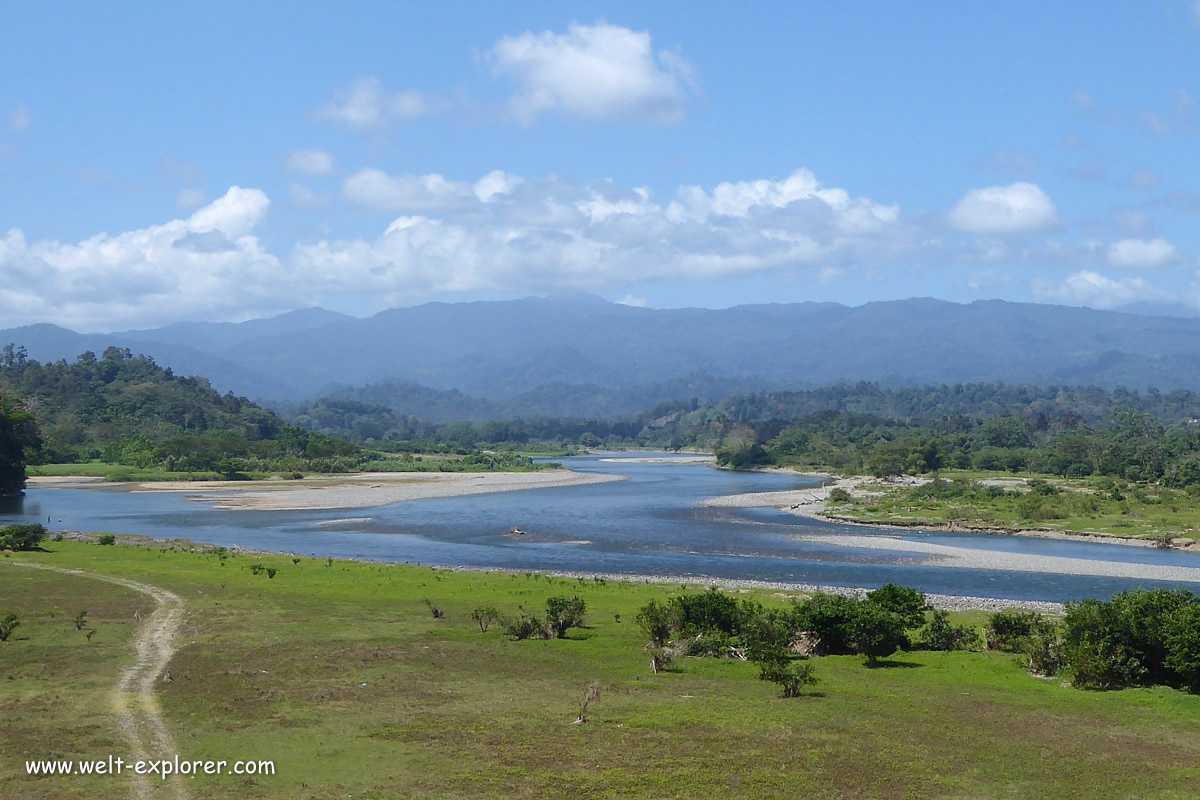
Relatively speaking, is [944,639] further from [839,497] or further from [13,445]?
[13,445]

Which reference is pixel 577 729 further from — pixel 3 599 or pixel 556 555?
pixel 556 555

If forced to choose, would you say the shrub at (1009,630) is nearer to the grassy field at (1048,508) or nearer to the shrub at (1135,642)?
the shrub at (1135,642)

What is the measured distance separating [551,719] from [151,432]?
165439 millimetres

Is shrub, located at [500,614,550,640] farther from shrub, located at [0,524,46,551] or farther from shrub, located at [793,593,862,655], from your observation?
shrub, located at [0,524,46,551]

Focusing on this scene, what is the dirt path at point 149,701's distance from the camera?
17.0 meters

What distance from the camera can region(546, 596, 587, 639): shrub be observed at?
3300 centimetres

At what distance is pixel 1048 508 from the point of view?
87438mm

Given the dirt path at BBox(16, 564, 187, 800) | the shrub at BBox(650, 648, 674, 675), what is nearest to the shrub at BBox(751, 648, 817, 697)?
the shrub at BBox(650, 648, 674, 675)

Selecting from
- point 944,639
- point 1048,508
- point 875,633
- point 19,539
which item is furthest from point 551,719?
point 1048,508

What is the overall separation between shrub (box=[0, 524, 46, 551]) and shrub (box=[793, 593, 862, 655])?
44290 mm

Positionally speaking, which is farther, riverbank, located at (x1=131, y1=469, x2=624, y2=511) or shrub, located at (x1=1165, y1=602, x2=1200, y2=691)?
riverbank, located at (x1=131, y1=469, x2=624, y2=511)

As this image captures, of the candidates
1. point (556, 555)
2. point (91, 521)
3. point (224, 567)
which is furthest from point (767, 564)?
point (91, 521)

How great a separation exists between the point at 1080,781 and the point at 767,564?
1720 inches

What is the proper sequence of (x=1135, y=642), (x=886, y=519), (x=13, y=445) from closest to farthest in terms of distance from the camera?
(x=1135, y=642)
(x=886, y=519)
(x=13, y=445)
